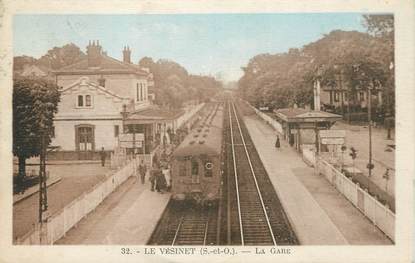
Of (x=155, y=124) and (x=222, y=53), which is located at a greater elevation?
(x=222, y=53)

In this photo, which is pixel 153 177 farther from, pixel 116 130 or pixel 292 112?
pixel 292 112

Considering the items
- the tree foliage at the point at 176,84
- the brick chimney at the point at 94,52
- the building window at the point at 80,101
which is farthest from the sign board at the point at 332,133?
the building window at the point at 80,101

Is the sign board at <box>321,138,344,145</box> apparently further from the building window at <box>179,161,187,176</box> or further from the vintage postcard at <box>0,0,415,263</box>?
the building window at <box>179,161,187,176</box>

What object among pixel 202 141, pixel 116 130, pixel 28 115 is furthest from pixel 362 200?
pixel 28 115

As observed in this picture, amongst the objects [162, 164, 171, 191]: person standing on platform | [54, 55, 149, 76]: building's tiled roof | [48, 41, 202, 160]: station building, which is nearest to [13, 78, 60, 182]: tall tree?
[48, 41, 202, 160]: station building

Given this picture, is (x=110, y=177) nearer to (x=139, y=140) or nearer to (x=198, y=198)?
(x=139, y=140)

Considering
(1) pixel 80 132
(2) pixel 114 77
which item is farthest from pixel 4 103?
(2) pixel 114 77

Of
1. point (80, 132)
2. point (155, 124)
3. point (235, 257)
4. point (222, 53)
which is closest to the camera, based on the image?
point (235, 257)
